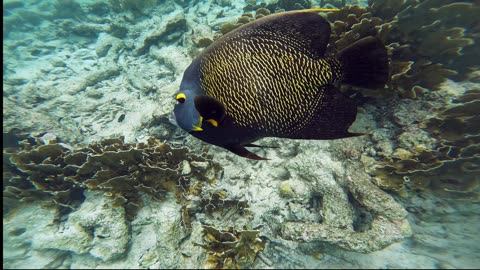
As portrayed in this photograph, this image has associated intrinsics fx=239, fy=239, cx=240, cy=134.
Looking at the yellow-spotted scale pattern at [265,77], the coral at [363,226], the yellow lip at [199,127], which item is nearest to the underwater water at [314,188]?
the coral at [363,226]

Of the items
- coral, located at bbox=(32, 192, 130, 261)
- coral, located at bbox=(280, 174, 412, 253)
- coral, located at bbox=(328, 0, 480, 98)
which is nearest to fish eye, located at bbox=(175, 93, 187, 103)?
coral, located at bbox=(280, 174, 412, 253)

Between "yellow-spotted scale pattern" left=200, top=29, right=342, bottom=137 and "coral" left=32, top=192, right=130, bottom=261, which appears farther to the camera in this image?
"coral" left=32, top=192, right=130, bottom=261

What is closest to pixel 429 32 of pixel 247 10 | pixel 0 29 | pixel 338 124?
pixel 338 124

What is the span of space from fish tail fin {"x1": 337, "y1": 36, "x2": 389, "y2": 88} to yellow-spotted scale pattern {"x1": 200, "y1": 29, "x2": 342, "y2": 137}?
56 millimetres

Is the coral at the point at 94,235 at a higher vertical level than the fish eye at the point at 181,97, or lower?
lower

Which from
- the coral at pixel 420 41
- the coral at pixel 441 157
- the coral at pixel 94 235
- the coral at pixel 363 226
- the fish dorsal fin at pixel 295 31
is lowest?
the coral at pixel 94 235

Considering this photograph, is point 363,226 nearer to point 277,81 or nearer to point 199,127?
point 277,81

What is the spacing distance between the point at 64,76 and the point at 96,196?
567 centimetres

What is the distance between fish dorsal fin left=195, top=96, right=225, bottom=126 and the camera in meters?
1.28

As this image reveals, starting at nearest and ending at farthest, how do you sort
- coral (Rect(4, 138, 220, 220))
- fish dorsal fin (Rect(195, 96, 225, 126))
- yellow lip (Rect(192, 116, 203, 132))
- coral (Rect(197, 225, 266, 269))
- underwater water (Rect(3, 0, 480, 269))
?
fish dorsal fin (Rect(195, 96, 225, 126)) < yellow lip (Rect(192, 116, 203, 132)) < coral (Rect(197, 225, 266, 269)) < underwater water (Rect(3, 0, 480, 269)) < coral (Rect(4, 138, 220, 220))

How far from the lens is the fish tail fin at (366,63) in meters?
1.29

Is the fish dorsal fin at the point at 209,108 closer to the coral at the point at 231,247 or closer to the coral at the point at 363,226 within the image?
the coral at the point at 231,247

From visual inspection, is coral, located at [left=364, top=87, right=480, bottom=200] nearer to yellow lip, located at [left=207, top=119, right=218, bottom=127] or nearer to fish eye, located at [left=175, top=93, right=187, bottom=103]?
yellow lip, located at [left=207, top=119, right=218, bottom=127]

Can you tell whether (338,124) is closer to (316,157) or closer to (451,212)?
(316,157)
